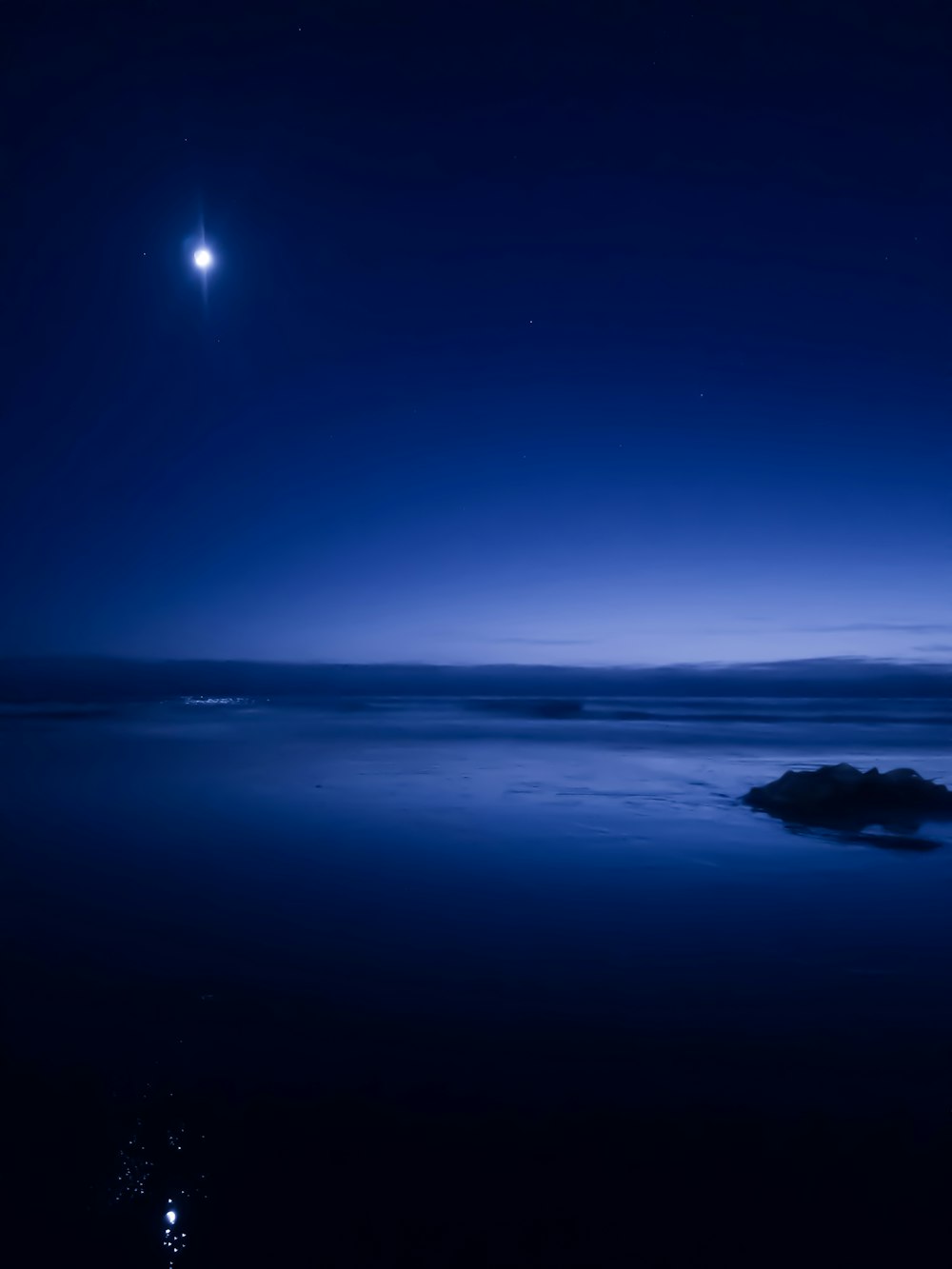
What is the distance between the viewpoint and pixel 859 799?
1261 cm

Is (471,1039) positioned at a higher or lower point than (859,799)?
lower

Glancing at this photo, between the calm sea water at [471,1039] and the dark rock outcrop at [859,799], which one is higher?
the dark rock outcrop at [859,799]

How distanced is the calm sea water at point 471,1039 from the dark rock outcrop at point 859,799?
3.29 feet

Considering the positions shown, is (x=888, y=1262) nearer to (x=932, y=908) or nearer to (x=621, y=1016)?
(x=621, y=1016)

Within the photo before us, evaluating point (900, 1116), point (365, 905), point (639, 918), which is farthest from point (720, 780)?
point (900, 1116)

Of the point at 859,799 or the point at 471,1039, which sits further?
the point at 859,799

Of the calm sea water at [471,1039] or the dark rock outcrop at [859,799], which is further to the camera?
the dark rock outcrop at [859,799]

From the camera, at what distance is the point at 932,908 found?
8172 millimetres

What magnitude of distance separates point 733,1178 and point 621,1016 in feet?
6.06

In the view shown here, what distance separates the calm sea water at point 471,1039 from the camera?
11.5 ft

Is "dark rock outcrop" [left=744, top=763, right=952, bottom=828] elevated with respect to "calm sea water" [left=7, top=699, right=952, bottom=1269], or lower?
elevated

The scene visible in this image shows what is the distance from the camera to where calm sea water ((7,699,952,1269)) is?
3.50 m

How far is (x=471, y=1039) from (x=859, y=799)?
1025 cm

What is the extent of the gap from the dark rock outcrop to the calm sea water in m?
1.00
